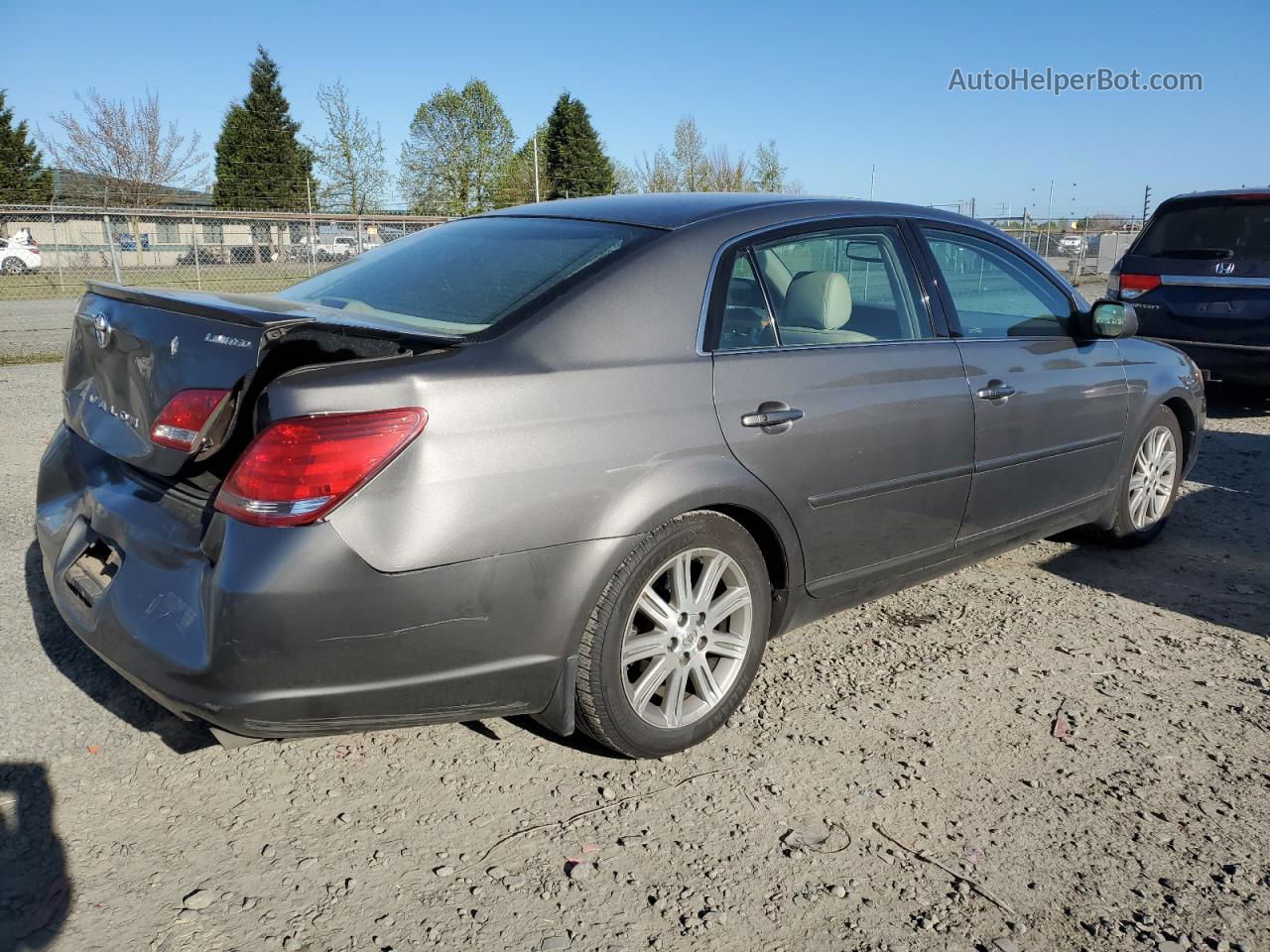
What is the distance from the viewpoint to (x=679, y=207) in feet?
10.5

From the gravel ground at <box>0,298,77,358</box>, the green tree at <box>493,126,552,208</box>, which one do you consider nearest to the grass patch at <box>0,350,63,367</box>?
Answer: the gravel ground at <box>0,298,77,358</box>

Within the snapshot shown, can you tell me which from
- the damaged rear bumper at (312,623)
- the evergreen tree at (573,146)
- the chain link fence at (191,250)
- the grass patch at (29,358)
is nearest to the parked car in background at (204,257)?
the chain link fence at (191,250)

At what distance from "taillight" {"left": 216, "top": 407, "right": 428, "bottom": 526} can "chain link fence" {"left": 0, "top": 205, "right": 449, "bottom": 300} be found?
18090 mm

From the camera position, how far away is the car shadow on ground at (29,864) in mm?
2096

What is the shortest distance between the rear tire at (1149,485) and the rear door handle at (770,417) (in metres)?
2.35

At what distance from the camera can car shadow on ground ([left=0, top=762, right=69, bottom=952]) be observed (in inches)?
82.5

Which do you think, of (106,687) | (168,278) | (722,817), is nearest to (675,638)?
(722,817)

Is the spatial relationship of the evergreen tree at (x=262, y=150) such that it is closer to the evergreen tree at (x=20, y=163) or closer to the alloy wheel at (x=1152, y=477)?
the evergreen tree at (x=20, y=163)

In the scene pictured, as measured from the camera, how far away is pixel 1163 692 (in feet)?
10.9

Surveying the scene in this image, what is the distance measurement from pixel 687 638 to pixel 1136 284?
6508mm

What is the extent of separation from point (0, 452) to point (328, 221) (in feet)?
47.1

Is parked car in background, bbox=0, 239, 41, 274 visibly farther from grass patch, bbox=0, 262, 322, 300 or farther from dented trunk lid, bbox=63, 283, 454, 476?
dented trunk lid, bbox=63, 283, 454, 476

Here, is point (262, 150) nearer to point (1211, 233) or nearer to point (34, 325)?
point (34, 325)

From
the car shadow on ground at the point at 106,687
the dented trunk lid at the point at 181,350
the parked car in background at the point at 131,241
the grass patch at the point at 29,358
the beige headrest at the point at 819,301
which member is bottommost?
the car shadow on ground at the point at 106,687
